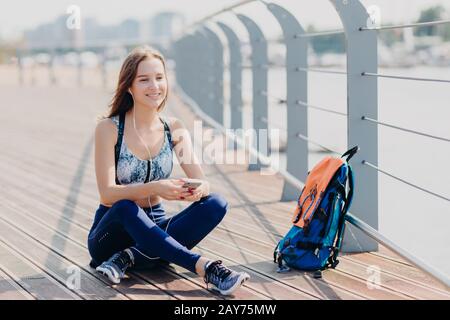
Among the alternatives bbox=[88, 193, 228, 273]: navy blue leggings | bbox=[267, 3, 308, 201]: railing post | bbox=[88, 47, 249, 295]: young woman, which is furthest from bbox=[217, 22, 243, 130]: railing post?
bbox=[88, 193, 228, 273]: navy blue leggings

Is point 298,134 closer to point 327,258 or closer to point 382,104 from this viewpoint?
point 327,258

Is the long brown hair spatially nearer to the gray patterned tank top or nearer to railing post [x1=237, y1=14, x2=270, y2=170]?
the gray patterned tank top

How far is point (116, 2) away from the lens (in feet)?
47.5

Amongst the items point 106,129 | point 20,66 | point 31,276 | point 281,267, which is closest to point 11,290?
point 31,276

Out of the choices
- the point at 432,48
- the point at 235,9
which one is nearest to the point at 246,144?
the point at 235,9

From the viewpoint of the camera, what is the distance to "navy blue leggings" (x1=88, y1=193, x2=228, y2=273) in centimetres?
322

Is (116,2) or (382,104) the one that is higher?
(116,2)

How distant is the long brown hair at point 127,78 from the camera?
11.5 ft

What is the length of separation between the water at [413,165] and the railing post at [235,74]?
190mm

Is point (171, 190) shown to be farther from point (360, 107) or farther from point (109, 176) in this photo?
point (360, 107)

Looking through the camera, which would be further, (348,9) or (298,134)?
(298,134)

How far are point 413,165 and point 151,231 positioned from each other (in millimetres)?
7000

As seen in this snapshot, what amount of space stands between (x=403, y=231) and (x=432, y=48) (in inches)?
248
